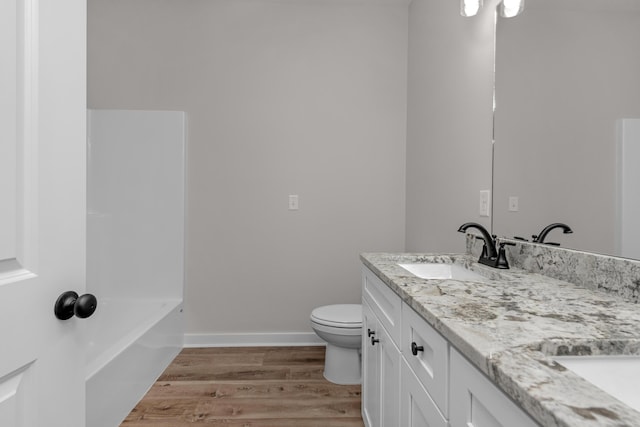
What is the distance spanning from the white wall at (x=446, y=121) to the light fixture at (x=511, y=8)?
11 cm

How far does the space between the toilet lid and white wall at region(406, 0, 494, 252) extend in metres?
0.66

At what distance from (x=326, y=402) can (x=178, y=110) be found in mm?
2267

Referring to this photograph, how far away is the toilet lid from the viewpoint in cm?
193

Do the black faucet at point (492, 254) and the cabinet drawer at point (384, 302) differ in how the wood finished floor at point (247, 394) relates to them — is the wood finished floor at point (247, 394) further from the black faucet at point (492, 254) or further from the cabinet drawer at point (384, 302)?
the black faucet at point (492, 254)

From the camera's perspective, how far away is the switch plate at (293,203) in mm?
2635

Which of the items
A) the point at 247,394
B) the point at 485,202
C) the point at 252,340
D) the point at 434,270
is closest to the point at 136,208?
the point at 252,340

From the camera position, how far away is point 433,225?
2191 mm

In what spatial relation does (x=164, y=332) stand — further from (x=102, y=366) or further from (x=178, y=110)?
(x=178, y=110)

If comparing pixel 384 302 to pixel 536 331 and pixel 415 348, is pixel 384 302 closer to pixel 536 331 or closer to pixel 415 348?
pixel 415 348

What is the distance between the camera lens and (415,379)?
0.90m

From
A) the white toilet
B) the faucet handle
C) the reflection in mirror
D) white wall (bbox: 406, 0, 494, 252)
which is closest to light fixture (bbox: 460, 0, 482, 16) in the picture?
white wall (bbox: 406, 0, 494, 252)

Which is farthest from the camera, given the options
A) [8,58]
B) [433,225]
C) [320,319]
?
[433,225]

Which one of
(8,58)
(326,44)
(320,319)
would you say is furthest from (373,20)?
(8,58)

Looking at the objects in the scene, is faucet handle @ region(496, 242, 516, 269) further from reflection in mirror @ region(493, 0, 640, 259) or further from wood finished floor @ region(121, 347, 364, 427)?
wood finished floor @ region(121, 347, 364, 427)
